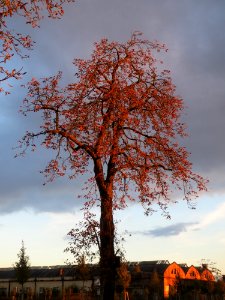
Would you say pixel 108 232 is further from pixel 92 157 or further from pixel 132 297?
pixel 132 297

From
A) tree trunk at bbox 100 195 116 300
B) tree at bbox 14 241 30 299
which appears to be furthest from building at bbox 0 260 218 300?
tree trunk at bbox 100 195 116 300

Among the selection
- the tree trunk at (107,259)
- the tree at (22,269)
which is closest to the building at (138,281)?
the tree at (22,269)

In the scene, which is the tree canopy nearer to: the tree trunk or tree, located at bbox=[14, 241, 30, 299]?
tree, located at bbox=[14, 241, 30, 299]

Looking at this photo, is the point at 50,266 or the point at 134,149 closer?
the point at 134,149

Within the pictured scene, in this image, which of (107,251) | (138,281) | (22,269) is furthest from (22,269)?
(107,251)

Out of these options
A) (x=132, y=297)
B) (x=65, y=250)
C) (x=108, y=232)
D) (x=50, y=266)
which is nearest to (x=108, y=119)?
(x=108, y=232)

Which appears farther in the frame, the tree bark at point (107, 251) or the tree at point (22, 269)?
the tree at point (22, 269)

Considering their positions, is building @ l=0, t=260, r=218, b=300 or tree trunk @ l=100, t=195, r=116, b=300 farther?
building @ l=0, t=260, r=218, b=300

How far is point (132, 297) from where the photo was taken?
6028 centimetres

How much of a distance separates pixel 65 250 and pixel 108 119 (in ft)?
20.5

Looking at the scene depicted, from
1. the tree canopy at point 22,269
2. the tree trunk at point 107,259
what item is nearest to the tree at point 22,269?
the tree canopy at point 22,269

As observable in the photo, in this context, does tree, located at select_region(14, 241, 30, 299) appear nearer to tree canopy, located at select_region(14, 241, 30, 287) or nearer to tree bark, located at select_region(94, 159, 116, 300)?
tree canopy, located at select_region(14, 241, 30, 287)

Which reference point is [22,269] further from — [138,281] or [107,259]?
[107,259]

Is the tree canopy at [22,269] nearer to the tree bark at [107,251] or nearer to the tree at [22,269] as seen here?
the tree at [22,269]
